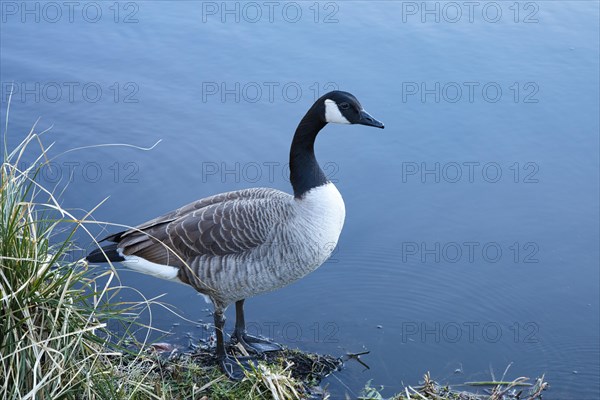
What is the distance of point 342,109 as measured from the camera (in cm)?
560

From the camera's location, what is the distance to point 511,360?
227 inches

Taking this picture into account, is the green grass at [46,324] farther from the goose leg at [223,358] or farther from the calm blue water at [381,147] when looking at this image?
the calm blue water at [381,147]

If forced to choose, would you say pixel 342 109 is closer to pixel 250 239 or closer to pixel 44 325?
pixel 250 239

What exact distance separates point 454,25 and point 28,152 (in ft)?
16.2

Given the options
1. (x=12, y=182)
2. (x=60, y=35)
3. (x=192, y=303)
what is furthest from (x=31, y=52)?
(x=12, y=182)

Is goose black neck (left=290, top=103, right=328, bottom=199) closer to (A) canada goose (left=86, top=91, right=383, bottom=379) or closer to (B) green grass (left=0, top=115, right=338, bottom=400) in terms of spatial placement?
(A) canada goose (left=86, top=91, right=383, bottom=379)

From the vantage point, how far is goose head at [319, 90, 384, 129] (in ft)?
18.3

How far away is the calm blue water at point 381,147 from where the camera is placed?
237 inches

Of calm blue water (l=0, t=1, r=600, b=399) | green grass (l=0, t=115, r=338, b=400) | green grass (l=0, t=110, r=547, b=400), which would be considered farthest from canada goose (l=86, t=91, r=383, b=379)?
green grass (l=0, t=115, r=338, b=400)

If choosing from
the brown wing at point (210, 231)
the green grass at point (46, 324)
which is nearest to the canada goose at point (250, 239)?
the brown wing at point (210, 231)

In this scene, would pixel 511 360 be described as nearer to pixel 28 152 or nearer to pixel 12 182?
pixel 12 182

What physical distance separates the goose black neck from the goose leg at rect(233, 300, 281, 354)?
0.96m

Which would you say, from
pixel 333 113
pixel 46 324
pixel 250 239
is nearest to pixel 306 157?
pixel 333 113

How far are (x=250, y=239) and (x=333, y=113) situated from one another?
1.06m
